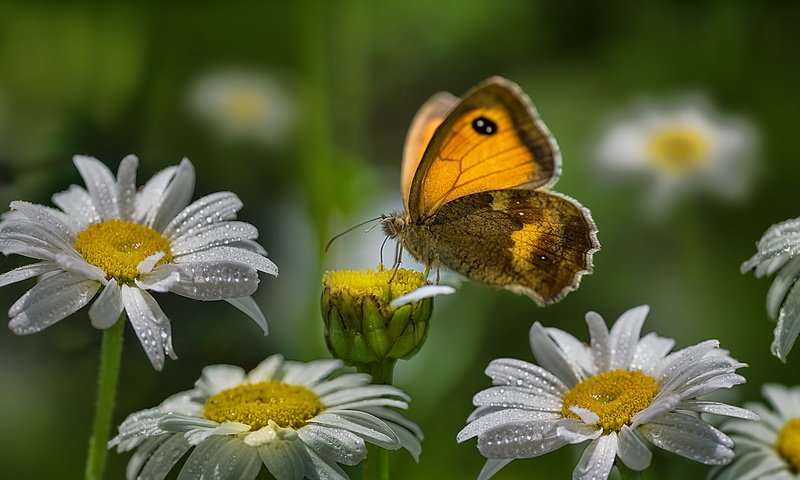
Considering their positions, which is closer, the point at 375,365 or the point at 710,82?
the point at 375,365

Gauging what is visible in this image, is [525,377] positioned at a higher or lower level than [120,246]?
lower

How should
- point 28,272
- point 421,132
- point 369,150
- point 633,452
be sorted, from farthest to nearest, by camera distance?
1. point 369,150
2. point 421,132
3. point 28,272
4. point 633,452

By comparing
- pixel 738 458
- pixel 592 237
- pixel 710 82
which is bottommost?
pixel 738 458

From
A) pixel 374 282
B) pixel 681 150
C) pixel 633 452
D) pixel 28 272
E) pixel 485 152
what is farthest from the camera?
pixel 681 150

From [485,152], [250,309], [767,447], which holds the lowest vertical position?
[767,447]

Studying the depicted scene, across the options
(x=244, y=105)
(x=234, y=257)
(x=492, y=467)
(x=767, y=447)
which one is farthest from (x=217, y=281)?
(x=244, y=105)

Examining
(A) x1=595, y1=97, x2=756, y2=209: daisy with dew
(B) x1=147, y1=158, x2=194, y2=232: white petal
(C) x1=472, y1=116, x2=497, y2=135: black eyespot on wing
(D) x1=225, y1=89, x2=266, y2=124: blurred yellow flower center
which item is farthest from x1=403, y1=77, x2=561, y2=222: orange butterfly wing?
(D) x1=225, y1=89, x2=266, y2=124: blurred yellow flower center

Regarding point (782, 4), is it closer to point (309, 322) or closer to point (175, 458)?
point (309, 322)

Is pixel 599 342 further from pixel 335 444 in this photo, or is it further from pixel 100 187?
pixel 100 187

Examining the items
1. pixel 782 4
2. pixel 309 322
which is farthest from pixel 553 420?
pixel 782 4
